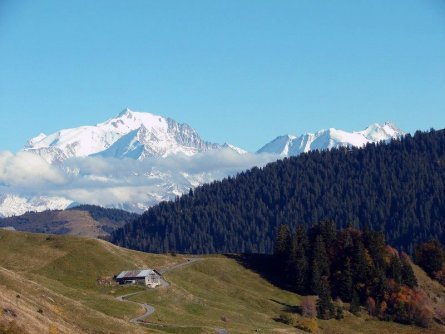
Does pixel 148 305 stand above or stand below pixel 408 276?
below

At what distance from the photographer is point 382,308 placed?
154m

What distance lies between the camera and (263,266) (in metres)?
181

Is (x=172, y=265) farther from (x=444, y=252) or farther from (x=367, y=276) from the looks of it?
(x=444, y=252)

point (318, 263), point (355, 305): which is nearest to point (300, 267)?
point (318, 263)

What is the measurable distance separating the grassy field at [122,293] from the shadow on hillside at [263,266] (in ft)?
7.90

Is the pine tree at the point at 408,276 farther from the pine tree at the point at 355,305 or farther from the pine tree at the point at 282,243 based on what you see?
the pine tree at the point at 282,243

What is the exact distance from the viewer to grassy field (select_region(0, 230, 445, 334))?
8450 cm

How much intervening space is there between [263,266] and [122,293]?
198 ft

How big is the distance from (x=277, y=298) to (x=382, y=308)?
2334cm

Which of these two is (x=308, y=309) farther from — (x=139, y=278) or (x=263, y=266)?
(x=263, y=266)

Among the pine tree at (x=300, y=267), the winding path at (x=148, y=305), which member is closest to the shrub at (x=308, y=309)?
the pine tree at (x=300, y=267)

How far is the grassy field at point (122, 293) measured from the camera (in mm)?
84500

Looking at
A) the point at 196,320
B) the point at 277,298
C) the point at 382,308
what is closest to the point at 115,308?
the point at 196,320

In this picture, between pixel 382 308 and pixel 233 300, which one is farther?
pixel 382 308
